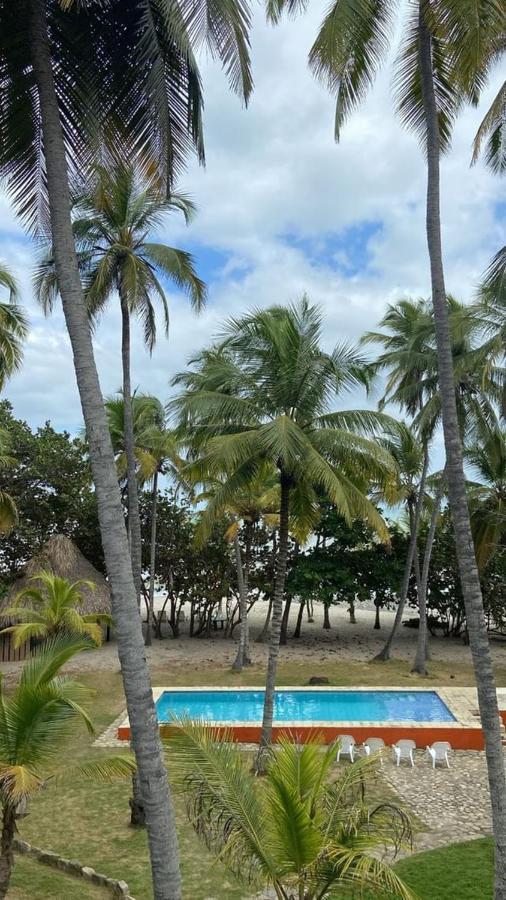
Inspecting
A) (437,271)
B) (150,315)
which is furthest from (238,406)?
(437,271)

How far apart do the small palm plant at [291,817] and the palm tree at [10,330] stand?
1365 centimetres

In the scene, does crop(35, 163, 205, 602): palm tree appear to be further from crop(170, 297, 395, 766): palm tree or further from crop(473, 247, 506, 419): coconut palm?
crop(473, 247, 506, 419): coconut palm

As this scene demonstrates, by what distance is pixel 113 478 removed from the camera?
545 cm

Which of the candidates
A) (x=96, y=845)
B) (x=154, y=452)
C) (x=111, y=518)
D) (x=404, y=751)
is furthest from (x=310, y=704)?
(x=111, y=518)

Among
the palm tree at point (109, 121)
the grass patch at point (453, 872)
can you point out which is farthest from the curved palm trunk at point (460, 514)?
the palm tree at point (109, 121)

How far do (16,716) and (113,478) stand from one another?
2645 millimetres

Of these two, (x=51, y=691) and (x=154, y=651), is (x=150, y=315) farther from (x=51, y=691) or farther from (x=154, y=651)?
(x=154, y=651)

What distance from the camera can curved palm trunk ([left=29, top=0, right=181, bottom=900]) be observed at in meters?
5.04

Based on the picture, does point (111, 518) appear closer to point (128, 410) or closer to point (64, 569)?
point (128, 410)

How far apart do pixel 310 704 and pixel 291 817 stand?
47.5ft

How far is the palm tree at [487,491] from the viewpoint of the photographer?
2002cm

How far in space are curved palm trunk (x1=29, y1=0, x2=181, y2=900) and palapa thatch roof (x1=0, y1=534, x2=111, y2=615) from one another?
19.6 m

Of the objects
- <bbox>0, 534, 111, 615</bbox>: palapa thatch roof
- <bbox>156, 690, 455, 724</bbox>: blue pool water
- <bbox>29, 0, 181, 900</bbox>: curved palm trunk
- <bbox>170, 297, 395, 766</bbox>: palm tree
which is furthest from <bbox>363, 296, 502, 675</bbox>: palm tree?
<bbox>29, 0, 181, 900</bbox>: curved palm trunk

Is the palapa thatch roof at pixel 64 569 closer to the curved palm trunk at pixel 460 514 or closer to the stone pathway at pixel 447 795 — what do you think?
the stone pathway at pixel 447 795
